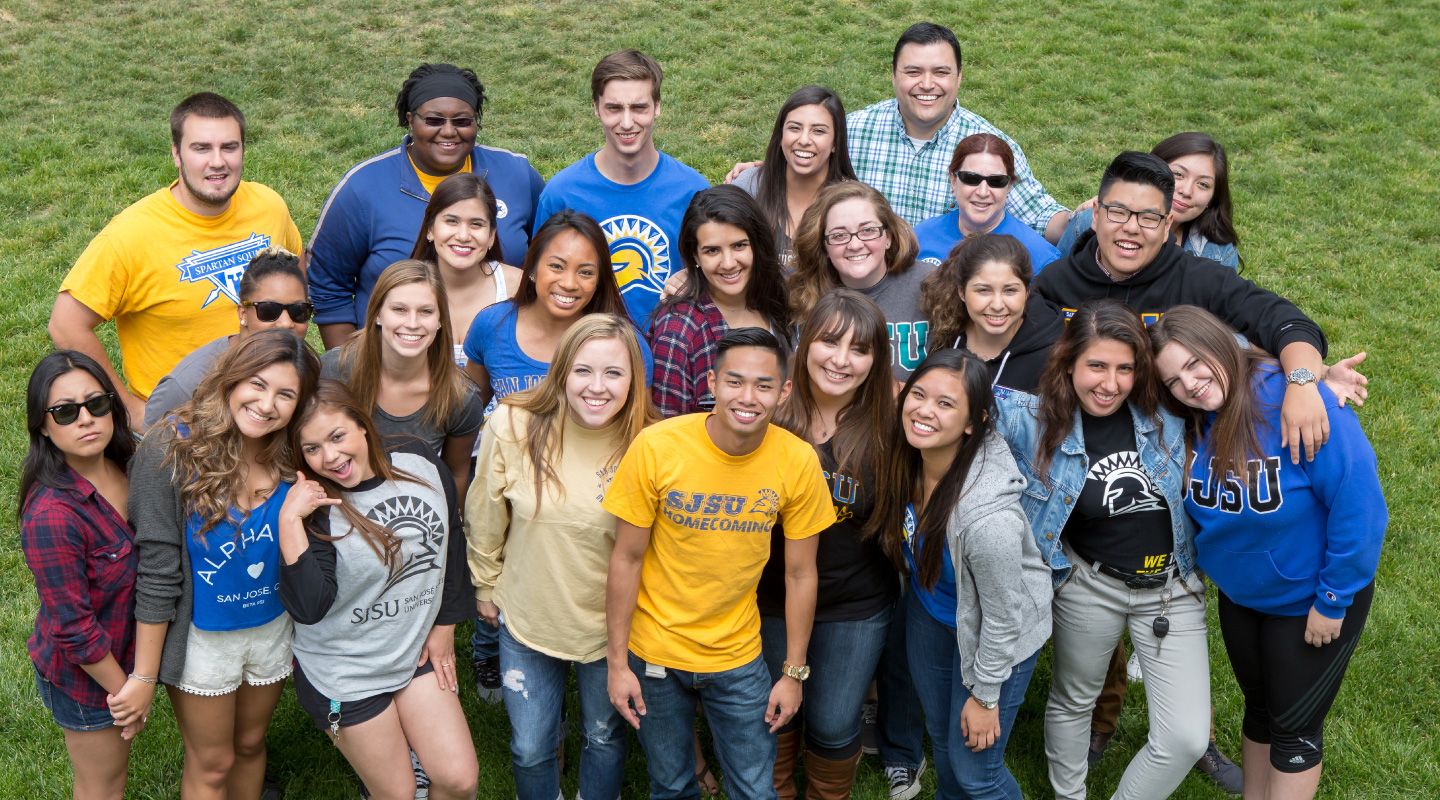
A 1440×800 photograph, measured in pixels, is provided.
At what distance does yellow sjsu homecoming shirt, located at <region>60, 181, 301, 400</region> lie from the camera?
4980 millimetres

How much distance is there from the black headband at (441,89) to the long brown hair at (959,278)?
2.65m

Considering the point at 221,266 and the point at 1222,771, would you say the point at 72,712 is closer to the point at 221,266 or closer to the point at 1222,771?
the point at 221,266

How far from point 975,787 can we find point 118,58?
39.8ft

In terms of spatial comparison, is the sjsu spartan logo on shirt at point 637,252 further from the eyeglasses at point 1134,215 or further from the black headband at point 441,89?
the eyeglasses at point 1134,215

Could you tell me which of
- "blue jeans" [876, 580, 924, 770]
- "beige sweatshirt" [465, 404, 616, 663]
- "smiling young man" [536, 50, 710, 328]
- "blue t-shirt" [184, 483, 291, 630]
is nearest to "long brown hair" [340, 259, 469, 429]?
"beige sweatshirt" [465, 404, 616, 663]

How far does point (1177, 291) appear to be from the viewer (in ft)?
15.0

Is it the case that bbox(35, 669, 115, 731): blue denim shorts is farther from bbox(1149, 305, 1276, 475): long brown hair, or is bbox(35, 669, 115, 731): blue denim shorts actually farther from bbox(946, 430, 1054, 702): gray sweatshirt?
bbox(1149, 305, 1276, 475): long brown hair

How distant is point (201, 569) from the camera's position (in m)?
3.88

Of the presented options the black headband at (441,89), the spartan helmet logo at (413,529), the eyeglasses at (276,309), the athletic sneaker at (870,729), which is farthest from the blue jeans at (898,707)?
the black headband at (441,89)

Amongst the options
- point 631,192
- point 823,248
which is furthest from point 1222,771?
point 631,192

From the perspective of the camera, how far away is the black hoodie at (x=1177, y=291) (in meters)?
4.39

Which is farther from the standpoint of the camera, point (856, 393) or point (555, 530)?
point (856, 393)

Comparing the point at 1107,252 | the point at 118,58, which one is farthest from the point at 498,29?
the point at 1107,252

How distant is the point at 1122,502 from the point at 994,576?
670mm
